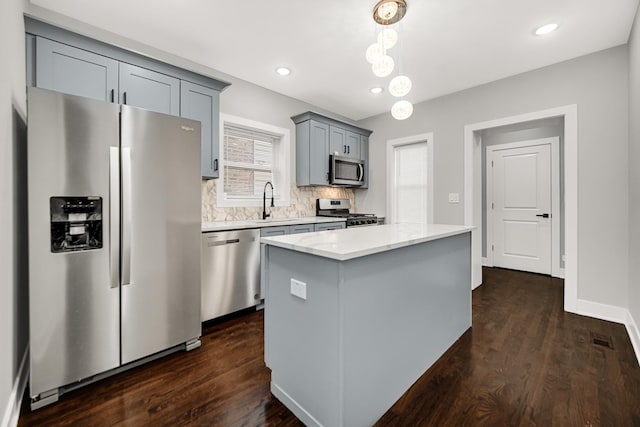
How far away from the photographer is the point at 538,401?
5.42 feet

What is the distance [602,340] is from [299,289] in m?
2.72

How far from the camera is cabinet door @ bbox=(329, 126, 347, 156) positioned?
4.36 metres

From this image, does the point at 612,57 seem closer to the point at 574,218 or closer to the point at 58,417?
the point at 574,218

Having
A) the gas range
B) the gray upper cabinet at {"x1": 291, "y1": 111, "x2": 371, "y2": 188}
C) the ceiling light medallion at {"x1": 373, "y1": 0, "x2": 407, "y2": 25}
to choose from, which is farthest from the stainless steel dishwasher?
the ceiling light medallion at {"x1": 373, "y1": 0, "x2": 407, "y2": 25}

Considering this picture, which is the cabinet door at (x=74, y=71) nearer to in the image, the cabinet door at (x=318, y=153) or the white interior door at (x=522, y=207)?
the cabinet door at (x=318, y=153)

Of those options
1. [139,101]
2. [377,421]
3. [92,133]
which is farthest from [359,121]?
[377,421]

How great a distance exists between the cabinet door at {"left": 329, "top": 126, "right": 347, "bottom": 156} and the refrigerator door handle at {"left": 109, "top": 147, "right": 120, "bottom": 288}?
3.01 metres

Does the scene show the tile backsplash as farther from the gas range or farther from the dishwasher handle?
the dishwasher handle

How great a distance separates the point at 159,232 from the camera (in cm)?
202

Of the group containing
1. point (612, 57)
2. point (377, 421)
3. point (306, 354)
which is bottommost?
point (377, 421)

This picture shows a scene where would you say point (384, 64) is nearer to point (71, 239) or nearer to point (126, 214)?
point (126, 214)

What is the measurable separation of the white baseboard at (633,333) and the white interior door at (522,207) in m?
2.10

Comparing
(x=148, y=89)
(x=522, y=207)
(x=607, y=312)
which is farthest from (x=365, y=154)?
(x=607, y=312)

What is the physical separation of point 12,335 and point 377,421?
6.67 ft
